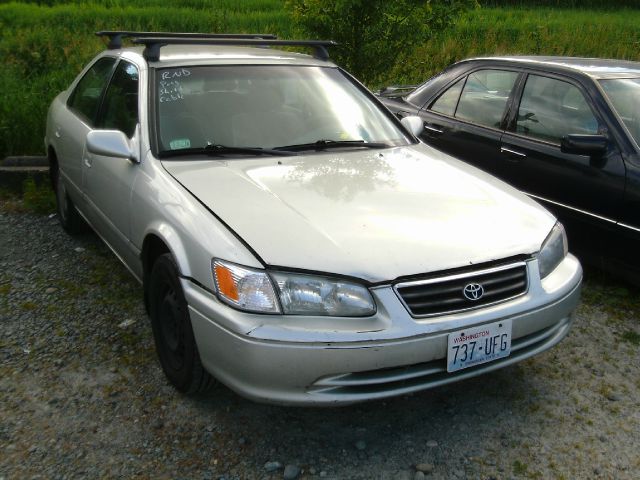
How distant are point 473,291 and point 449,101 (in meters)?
3.17

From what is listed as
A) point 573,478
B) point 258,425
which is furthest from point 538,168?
point 258,425

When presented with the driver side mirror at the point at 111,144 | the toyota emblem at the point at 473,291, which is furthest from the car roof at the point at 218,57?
the toyota emblem at the point at 473,291

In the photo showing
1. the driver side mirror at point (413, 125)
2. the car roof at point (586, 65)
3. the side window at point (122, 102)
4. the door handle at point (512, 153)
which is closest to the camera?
the side window at point (122, 102)

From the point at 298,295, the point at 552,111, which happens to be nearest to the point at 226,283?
the point at 298,295

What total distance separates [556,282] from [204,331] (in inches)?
60.8

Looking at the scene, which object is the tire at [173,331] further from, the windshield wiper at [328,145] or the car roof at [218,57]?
the car roof at [218,57]

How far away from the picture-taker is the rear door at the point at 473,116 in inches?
195

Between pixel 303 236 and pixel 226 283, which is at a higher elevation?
pixel 303 236

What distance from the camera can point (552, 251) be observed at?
303cm

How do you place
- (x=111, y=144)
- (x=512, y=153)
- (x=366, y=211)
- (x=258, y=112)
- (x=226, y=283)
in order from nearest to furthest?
(x=226, y=283)
(x=366, y=211)
(x=111, y=144)
(x=258, y=112)
(x=512, y=153)

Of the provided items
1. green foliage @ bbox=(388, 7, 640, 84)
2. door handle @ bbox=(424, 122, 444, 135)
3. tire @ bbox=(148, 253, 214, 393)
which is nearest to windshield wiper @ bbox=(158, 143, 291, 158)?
tire @ bbox=(148, 253, 214, 393)

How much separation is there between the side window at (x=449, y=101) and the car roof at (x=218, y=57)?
4.99ft

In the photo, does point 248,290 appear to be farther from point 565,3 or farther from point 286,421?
point 565,3

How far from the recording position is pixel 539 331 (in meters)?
2.90
